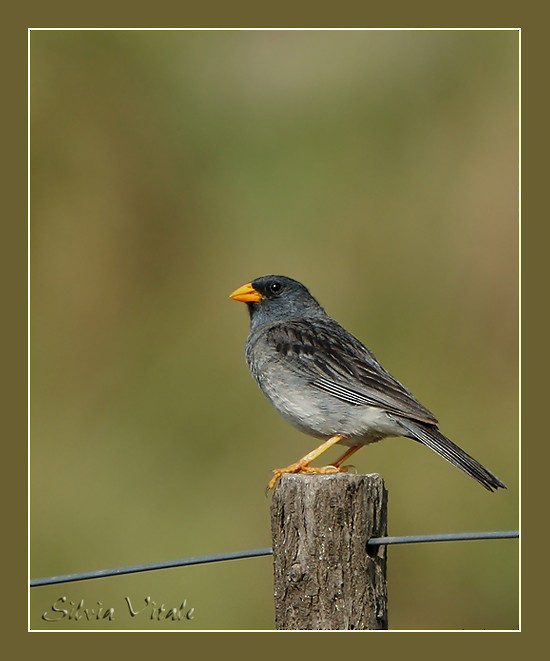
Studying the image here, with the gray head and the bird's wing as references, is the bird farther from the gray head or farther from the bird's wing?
the gray head

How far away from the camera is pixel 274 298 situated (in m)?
9.23

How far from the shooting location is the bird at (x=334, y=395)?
24.7 feet

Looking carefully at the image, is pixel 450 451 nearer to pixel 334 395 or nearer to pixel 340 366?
pixel 334 395

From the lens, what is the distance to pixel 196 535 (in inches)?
400

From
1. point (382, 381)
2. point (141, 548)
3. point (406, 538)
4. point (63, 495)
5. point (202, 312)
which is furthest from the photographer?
point (202, 312)

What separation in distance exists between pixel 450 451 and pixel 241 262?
4881 mm

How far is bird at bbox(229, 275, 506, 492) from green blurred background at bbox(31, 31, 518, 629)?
2.23m

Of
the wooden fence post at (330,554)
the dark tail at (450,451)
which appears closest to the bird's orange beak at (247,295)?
the dark tail at (450,451)

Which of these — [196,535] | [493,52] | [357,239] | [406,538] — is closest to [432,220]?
[357,239]

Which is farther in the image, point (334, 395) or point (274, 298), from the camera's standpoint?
point (274, 298)

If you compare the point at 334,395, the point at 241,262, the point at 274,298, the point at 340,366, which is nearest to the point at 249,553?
the point at 334,395

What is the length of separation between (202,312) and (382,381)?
4056 mm

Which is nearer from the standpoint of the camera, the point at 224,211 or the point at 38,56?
the point at 38,56

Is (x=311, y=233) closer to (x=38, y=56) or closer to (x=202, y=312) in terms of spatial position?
(x=202, y=312)
